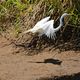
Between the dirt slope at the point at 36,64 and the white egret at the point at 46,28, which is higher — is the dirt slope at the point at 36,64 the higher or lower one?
the lower one

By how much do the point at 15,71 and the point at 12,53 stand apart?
1.00m

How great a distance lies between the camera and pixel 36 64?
5.55m

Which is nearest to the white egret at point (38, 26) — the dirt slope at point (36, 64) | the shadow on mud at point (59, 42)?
the shadow on mud at point (59, 42)

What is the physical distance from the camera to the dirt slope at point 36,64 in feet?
16.7

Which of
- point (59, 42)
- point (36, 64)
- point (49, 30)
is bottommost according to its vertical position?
point (36, 64)

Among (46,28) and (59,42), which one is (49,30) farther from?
(59,42)

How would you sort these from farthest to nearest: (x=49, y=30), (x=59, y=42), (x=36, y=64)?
(x=59, y=42) → (x=49, y=30) → (x=36, y=64)

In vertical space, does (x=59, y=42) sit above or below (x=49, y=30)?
below

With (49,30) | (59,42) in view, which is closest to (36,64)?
A: (49,30)

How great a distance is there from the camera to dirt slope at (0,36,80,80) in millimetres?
5098

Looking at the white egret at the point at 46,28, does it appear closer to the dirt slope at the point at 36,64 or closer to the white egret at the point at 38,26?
the white egret at the point at 38,26

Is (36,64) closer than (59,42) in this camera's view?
Yes

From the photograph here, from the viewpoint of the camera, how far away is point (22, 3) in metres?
7.16

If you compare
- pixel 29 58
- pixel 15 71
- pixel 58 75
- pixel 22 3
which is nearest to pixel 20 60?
pixel 29 58
